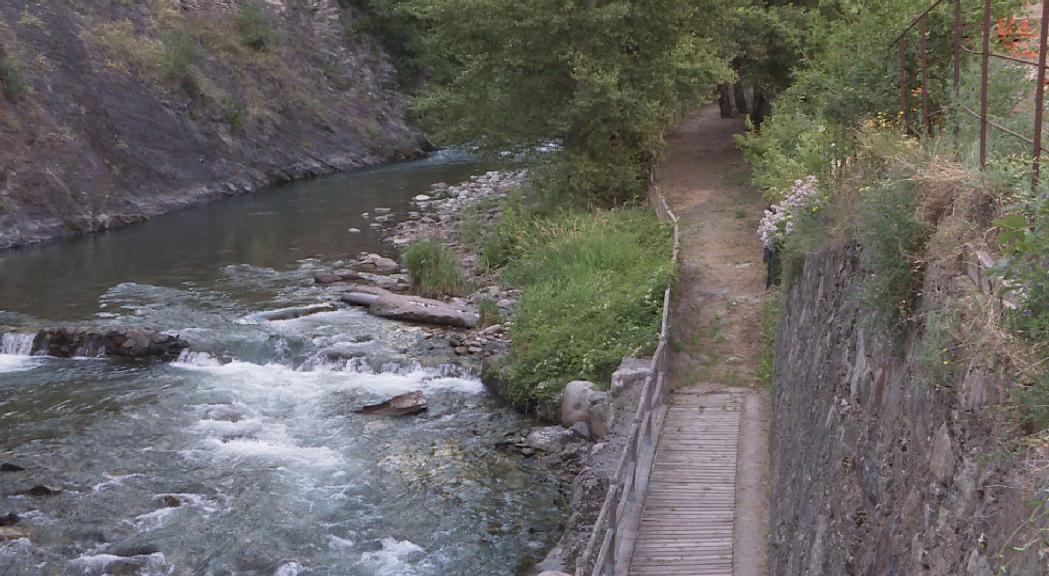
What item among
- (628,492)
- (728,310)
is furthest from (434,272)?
(628,492)

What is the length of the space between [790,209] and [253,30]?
40.2 meters

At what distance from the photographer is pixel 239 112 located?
4075cm

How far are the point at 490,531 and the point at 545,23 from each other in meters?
14.6

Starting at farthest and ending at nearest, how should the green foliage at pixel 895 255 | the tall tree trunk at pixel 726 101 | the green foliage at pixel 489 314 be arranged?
the tall tree trunk at pixel 726 101
the green foliage at pixel 489 314
the green foliage at pixel 895 255

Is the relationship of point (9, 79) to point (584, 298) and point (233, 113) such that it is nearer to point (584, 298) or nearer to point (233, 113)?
point (233, 113)

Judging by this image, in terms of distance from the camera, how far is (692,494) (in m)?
9.74

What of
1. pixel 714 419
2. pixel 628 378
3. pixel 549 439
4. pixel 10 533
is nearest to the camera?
pixel 10 533

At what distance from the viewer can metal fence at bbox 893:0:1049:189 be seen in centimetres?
491

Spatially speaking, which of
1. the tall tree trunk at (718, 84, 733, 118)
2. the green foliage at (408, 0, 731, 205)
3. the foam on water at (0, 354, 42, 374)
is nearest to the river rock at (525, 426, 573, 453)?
the foam on water at (0, 354, 42, 374)

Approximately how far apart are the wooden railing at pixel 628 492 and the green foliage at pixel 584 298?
2.85 meters

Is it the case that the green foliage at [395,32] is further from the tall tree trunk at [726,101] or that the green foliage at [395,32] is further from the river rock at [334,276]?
the river rock at [334,276]

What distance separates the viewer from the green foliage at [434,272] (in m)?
21.6

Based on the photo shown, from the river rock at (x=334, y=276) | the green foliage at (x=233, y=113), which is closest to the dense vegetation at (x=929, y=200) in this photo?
the river rock at (x=334, y=276)

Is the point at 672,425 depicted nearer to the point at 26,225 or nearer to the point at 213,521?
the point at 213,521
